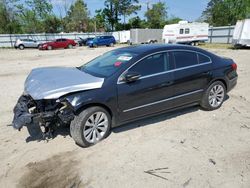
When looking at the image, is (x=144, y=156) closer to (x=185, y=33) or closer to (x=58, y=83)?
(x=58, y=83)

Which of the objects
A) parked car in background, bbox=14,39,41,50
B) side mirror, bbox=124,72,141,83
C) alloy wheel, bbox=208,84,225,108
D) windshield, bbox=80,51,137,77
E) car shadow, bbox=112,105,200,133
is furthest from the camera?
parked car in background, bbox=14,39,41,50

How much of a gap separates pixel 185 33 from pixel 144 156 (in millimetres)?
28781

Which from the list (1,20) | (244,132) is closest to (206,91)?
(244,132)

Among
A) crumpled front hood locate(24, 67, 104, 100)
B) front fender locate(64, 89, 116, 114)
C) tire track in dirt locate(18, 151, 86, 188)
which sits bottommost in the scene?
tire track in dirt locate(18, 151, 86, 188)

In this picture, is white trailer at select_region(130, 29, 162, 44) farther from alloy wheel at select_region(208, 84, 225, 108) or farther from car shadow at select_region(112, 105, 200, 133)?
car shadow at select_region(112, 105, 200, 133)

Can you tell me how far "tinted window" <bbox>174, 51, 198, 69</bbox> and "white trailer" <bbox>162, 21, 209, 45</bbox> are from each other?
84.0 ft

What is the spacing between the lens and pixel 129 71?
174 inches

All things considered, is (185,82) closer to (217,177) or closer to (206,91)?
(206,91)

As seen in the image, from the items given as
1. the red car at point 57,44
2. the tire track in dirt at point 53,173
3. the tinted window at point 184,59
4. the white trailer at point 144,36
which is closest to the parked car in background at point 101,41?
the red car at point 57,44

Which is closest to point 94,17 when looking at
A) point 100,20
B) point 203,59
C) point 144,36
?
point 100,20

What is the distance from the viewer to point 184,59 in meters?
5.19

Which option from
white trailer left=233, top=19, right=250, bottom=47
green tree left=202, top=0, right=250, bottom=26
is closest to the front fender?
white trailer left=233, top=19, right=250, bottom=47

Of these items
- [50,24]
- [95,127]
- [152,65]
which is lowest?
[95,127]

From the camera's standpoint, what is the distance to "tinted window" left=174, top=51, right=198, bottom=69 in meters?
5.07
